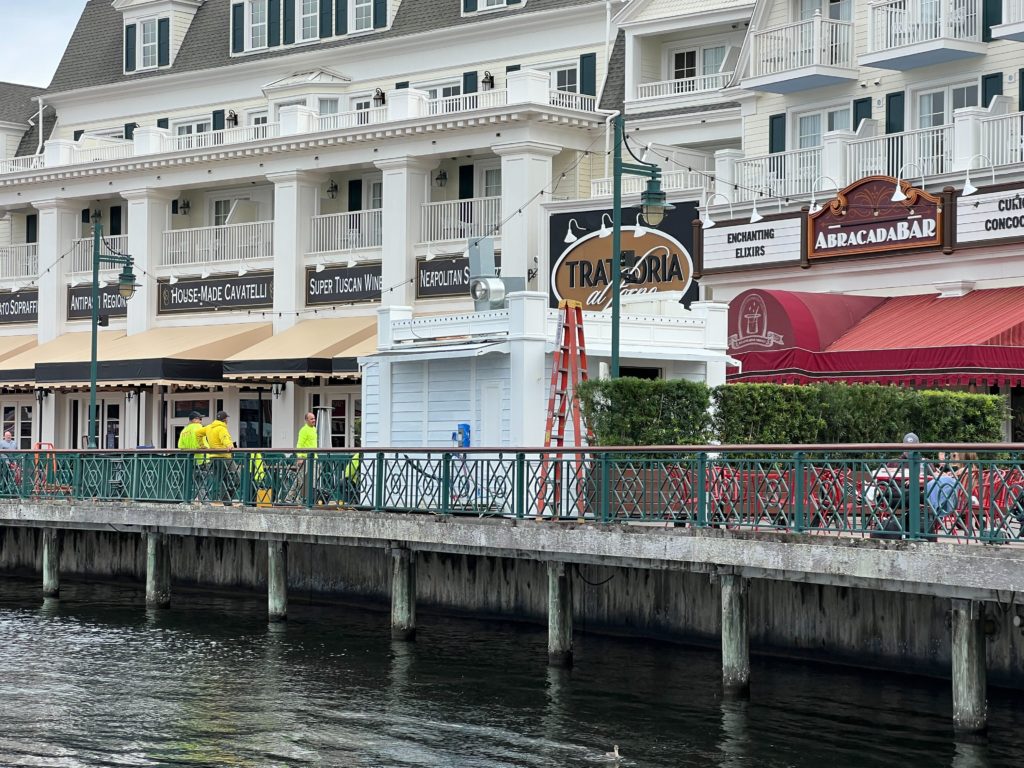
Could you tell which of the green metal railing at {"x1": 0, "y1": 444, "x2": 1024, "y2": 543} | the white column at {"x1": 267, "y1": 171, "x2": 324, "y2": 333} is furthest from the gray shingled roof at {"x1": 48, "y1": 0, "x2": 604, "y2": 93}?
the green metal railing at {"x1": 0, "y1": 444, "x2": 1024, "y2": 543}

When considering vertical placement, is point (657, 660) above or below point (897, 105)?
below

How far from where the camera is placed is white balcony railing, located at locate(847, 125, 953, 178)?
32.8m

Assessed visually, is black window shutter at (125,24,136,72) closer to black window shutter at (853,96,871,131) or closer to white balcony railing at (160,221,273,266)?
white balcony railing at (160,221,273,266)

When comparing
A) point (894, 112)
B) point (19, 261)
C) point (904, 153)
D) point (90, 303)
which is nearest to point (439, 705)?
point (904, 153)

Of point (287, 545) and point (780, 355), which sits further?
point (780, 355)

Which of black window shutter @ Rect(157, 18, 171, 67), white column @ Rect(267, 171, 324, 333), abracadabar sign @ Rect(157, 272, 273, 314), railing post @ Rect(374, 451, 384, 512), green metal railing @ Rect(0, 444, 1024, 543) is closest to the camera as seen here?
green metal railing @ Rect(0, 444, 1024, 543)

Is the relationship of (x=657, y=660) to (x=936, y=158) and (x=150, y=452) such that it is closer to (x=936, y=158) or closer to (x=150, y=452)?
(x=150, y=452)

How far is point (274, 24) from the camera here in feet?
164

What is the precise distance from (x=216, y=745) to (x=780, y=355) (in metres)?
15.4

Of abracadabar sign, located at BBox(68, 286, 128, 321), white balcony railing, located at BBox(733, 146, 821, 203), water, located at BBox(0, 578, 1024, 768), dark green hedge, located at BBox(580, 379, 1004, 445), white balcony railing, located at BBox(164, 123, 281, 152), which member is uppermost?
white balcony railing, located at BBox(164, 123, 281, 152)

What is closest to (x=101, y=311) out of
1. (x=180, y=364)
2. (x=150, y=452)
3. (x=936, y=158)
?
(x=180, y=364)

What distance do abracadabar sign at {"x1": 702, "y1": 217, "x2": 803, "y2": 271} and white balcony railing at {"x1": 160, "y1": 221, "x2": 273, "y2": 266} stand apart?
15388mm

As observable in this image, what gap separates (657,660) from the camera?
24.0 m

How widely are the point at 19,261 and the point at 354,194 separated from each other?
12.6 m
